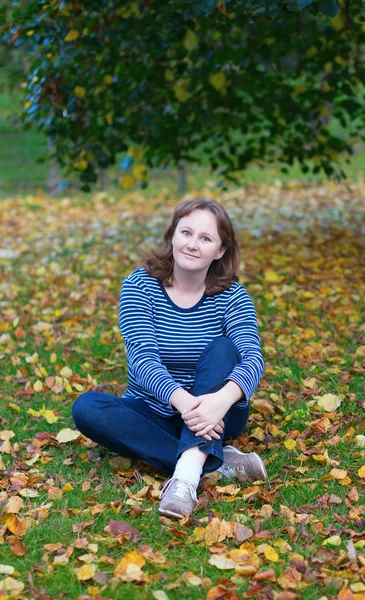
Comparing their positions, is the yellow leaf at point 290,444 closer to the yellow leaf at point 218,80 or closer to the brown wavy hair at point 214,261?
the brown wavy hair at point 214,261

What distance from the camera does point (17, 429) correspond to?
342 centimetres

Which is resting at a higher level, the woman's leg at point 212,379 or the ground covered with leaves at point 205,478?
the woman's leg at point 212,379

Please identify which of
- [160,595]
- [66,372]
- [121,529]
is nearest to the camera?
[160,595]

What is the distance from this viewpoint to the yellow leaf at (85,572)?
2221 millimetres

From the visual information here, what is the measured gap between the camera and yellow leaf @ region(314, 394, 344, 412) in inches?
133

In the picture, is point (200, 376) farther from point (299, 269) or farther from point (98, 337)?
point (299, 269)

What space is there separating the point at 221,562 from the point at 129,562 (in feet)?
0.90

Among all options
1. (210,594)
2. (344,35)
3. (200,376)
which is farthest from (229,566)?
(344,35)

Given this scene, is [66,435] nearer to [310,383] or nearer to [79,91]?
[310,383]

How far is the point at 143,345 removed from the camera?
9.61ft

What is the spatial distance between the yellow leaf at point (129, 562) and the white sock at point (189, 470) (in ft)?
1.30

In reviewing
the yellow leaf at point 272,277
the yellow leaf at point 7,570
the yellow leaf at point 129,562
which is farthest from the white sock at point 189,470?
the yellow leaf at point 272,277

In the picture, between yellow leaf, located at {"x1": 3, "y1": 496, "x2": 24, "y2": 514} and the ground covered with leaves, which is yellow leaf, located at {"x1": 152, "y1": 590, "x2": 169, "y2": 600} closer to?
the ground covered with leaves

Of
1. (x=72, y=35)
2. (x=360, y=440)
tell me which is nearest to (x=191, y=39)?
(x=72, y=35)
